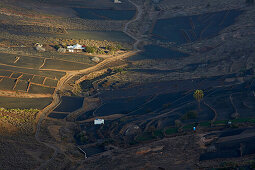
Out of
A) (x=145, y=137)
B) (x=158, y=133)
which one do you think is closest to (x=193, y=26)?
(x=158, y=133)

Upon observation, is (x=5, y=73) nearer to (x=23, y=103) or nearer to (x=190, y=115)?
(x=23, y=103)

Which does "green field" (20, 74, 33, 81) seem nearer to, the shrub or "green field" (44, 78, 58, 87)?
"green field" (44, 78, 58, 87)

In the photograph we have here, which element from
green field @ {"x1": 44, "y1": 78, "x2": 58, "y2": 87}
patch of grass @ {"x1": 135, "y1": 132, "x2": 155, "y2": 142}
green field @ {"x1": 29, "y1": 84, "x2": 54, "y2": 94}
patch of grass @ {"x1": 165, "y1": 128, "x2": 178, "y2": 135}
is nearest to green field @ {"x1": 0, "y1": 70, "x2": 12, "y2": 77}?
green field @ {"x1": 29, "y1": 84, "x2": 54, "y2": 94}

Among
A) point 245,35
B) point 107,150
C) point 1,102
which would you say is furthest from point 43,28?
point 107,150

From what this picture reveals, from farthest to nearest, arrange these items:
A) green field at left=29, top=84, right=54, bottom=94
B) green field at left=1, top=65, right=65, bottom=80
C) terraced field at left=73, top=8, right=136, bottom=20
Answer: terraced field at left=73, top=8, right=136, bottom=20 < green field at left=1, top=65, right=65, bottom=80 < green field at left=29, top=84, right=54, bottom=94

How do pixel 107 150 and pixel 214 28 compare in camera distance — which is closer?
pixel 107 150

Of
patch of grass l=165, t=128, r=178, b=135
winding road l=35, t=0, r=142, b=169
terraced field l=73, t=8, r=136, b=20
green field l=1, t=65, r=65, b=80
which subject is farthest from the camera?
terraced field l=73, t=8, r=136, b=20

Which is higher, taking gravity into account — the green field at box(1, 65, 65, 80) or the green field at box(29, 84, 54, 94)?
the green field at box(1, 65, 65, 80)

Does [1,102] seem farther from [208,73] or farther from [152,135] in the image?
[208,73]

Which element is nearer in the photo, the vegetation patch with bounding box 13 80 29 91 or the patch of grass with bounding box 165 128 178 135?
the patch of grass with bounding box 165 128 178 135
